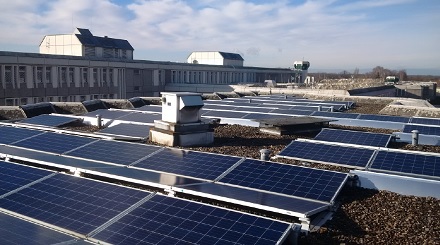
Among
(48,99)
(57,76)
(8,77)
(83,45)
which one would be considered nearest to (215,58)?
(83,45)

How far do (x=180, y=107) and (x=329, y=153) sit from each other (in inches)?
278

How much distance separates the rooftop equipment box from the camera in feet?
58.6

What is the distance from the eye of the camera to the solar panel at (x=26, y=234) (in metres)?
7.33

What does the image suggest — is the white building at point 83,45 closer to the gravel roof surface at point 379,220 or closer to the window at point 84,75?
the window at point 84,75

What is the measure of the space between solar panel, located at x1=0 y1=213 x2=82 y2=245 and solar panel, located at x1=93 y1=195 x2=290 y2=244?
763 millimetres

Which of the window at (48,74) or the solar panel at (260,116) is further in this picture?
the window at (48,74)

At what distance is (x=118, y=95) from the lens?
55781 mm

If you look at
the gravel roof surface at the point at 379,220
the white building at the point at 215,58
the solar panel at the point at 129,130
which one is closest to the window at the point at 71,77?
the solar panel at the point at 129,130

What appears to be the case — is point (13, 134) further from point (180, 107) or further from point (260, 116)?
point (260, 116)

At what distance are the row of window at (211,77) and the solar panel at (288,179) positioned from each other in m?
55.5

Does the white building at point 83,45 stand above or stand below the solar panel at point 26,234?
above

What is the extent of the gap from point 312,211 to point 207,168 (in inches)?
163

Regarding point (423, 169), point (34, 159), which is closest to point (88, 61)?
point (34, 159)

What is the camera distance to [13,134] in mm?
17625
